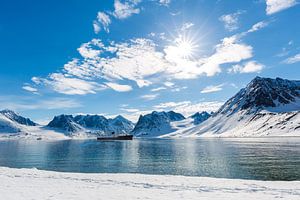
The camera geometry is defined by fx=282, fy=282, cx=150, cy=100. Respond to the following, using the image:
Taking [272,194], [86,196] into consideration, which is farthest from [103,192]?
[272,194]

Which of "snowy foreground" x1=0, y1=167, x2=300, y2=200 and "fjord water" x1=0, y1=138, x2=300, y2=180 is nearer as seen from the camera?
"snowy foreground" x1=0, y1=167, x2=300, y2=200

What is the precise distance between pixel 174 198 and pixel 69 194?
29.2 feet

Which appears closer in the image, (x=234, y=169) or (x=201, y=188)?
(x=201, y=188)

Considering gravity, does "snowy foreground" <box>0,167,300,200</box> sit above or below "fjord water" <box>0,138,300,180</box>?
above

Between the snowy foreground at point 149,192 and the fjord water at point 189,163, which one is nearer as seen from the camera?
the snowy foreground at point 149,192

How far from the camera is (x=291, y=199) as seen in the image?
24.0 metres

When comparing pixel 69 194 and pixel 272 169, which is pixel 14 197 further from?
pixel 272 169

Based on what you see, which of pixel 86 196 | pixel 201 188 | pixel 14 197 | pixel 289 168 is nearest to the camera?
pixel 14 197

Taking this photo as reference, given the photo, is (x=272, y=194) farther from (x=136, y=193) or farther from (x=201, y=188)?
(x=136, y=193)

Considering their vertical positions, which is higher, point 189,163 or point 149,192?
point 149,192

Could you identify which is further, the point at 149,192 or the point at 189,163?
the point at 189,163

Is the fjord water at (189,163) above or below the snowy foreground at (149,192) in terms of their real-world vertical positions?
below

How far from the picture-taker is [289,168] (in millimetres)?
56906

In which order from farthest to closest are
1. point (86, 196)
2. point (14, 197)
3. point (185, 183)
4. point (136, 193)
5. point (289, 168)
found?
point (289, 168), point (185, 183), point (136, 193), point (86, 196), point (14, 197)
